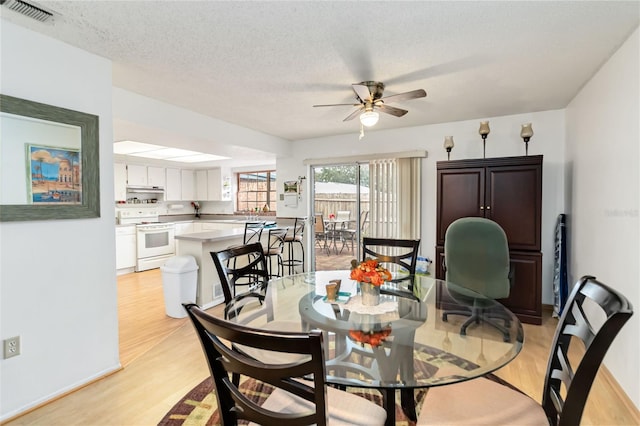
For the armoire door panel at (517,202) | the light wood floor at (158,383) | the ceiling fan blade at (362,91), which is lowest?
the light wood floor at (158,383)

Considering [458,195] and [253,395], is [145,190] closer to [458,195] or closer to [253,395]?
[253,395]

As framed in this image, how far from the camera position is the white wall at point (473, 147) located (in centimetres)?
377

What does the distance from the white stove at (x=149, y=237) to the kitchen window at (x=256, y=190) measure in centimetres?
175

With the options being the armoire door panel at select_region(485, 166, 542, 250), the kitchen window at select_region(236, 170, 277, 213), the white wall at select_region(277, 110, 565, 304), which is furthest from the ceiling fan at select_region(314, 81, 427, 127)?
the kitchen window at select_region(236, 170, 277, 213)

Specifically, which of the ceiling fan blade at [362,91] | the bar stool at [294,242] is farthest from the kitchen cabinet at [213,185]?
the ceiling fan blade at [362,91]

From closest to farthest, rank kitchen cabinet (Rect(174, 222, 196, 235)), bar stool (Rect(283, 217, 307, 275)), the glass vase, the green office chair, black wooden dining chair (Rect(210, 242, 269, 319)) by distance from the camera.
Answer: the glass vase → black wooden dining chair (Rect(210, 242, 269, 319)) → the green office chair → bar stool (Rect(283, 217, 307, 275)) → kitchen cabinet (Rect(174, 222, 196, 235))

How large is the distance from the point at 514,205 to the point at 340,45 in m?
2.60

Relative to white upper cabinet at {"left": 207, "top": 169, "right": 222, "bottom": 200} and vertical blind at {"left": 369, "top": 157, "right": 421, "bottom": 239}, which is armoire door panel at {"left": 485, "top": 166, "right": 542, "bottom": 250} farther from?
white upper cabinet at {"left": 207, "top": 169, "right": 222, "bottom": 200}

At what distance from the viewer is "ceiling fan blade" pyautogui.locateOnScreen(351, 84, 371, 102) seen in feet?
7.88

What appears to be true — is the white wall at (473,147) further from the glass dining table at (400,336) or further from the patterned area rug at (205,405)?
the patterned area rug at (205,405)

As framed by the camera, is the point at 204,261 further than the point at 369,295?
Yes

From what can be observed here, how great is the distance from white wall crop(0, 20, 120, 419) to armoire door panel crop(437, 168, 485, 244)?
3.33 meters

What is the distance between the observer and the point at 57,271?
212cm

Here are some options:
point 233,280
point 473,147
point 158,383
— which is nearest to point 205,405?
point 158,383
